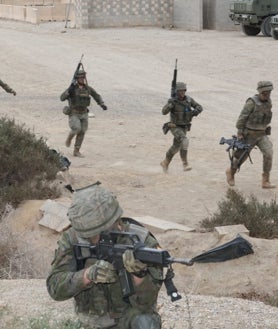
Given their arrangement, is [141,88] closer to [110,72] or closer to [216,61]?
[110,72]

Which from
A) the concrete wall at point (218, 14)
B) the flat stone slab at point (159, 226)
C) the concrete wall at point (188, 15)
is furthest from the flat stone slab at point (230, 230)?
the concrete wall at point (218, 14)

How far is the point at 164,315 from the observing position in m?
5.18

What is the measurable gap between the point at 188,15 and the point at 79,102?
76.8 ft

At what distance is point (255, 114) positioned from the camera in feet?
33.3

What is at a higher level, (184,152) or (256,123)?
(256,123)

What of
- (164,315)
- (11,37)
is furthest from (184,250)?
(11,37)

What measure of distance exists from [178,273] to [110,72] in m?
16.0

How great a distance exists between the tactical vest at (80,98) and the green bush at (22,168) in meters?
2.39

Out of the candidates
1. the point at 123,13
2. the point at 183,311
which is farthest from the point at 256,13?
the point at 183,311

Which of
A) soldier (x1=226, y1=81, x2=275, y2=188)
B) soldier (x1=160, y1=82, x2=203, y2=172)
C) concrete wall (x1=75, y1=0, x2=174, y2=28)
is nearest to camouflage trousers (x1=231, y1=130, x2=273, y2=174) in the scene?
soldier (x1=226, y1=81, x2=275, y2=188)

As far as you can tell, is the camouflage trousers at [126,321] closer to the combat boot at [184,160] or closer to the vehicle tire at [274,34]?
the combat boot at [184,160]

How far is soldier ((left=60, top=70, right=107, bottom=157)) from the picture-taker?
12325 mm

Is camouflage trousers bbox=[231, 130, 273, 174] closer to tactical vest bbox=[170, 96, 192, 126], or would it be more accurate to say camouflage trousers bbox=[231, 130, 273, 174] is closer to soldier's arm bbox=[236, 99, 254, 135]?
soldier's arm bbox=[236, 99, 254, 135]

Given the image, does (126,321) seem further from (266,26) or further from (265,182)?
(266,26)
